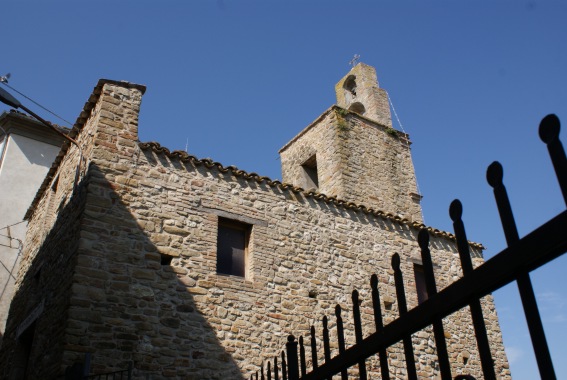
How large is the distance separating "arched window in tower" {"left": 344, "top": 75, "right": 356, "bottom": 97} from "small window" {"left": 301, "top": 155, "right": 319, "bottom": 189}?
13.7ft

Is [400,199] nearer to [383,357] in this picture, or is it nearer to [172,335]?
[172,335]

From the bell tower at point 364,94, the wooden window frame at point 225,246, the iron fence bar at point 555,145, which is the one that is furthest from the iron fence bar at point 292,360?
the bell tower at point 364,94

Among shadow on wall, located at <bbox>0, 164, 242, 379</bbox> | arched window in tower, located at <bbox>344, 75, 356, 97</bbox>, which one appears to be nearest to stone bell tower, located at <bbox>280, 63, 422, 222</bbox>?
arched window in tower, located at <bbox>344, 75, 356, 97</bbox>

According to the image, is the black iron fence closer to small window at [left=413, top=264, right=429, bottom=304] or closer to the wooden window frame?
the wooden window frame

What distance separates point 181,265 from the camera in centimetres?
834

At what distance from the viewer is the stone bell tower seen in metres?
14.2

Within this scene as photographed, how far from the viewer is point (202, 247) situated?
28.3ft

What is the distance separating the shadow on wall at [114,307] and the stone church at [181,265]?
0.05 feet

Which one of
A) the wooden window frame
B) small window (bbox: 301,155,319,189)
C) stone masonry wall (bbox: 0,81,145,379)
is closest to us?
stone masonry wall (bbox: 0,81,145,379)

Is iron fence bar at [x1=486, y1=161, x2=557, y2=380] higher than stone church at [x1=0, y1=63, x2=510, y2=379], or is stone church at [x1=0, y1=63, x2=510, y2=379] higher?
stone church at [x1=0, y1=63, x2=510, y2=379]

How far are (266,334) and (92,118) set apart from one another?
4.76 meters

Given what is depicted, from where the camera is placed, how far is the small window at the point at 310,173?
619 inches

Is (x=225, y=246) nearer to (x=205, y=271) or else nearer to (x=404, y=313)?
(x=205, y=271)

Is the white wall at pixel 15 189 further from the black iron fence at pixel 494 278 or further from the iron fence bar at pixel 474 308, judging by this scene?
the iron fence bar at pixel 474 308
